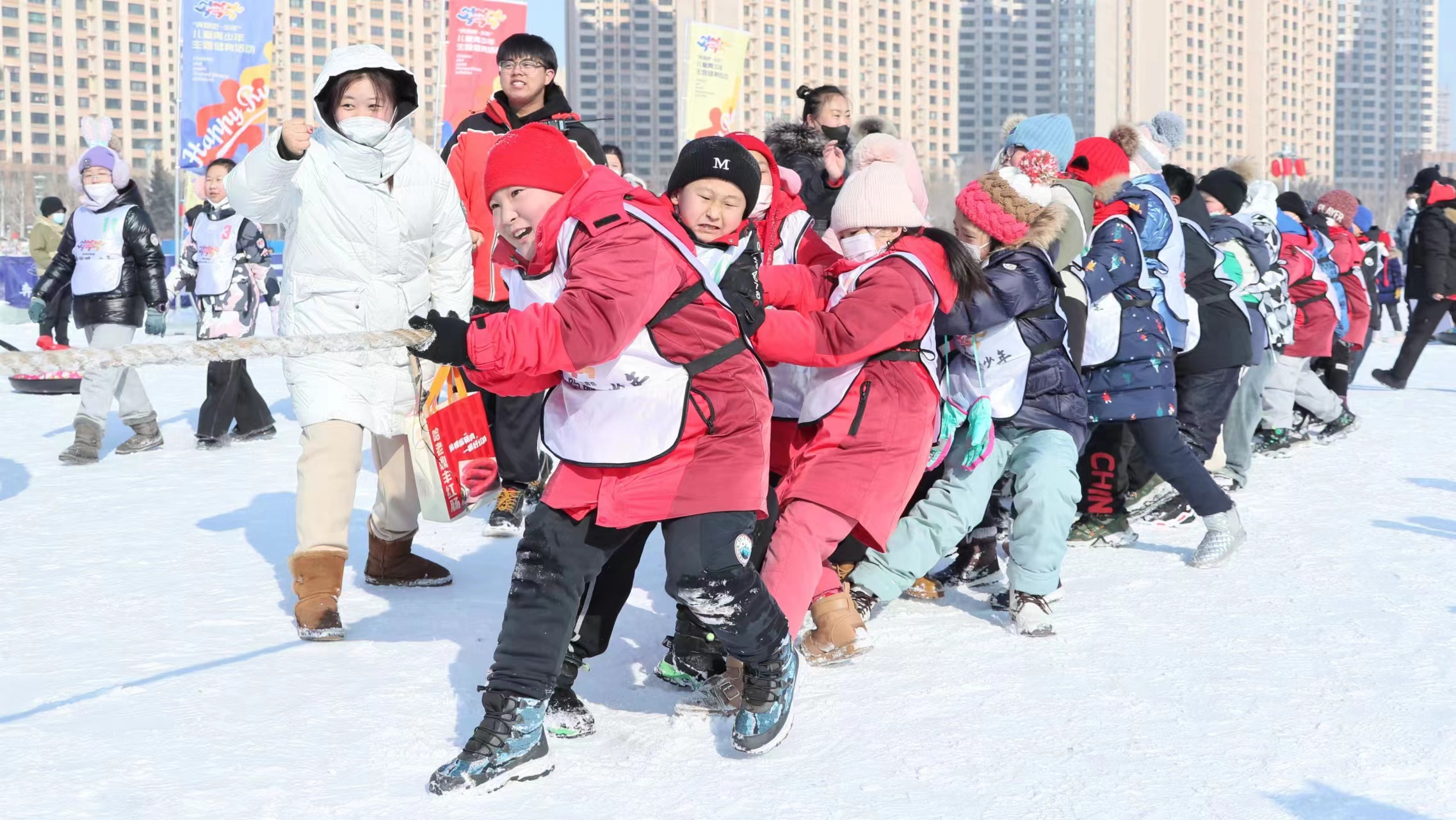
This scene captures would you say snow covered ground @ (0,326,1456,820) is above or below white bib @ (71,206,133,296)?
below

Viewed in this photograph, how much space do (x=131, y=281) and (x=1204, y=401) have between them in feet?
19.8

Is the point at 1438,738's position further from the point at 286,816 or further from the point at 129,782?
the point at 129,782

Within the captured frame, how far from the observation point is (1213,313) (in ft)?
20.1

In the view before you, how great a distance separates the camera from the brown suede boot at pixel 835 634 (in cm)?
383

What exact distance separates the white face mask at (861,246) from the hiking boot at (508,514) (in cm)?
239

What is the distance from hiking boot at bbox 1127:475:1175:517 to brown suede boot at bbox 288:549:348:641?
364cm

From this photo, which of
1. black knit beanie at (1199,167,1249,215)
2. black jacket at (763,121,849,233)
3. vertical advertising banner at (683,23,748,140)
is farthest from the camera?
vertical advertising banner at (683,23,748,140)

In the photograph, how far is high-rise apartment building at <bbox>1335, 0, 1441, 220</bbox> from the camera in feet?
487

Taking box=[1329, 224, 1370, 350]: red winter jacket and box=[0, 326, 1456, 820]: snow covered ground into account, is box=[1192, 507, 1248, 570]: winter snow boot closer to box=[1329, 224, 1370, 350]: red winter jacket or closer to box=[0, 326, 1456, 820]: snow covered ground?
box=[0, 326, 1456, 820]: snow covered ground

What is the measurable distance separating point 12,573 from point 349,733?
2.52 meters

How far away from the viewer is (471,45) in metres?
18.7

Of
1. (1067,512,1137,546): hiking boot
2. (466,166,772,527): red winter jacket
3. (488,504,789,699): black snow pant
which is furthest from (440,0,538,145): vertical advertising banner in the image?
(488,504,789,699): black snow pant

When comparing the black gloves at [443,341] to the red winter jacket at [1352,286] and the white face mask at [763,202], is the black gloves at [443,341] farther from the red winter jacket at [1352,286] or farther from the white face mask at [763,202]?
the red winter jacket at [1352,286]

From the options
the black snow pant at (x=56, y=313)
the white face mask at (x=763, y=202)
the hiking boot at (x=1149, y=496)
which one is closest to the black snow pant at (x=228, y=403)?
the black snow pant at (x=56, y=313)
